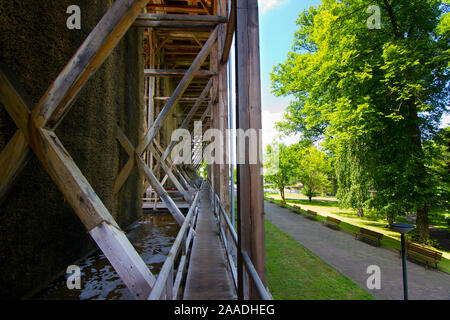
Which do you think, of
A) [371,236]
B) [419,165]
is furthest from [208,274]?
[419,165]

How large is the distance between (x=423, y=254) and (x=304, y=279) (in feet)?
16.6

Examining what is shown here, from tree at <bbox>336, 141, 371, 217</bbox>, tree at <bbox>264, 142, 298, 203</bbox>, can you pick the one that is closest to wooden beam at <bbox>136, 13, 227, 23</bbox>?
tree at <bbox>336, 141, 371, 217</bbox>

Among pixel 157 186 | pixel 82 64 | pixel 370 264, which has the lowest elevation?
pixel 370 264

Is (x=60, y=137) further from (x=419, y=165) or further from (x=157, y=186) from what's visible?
(x=419, y=165)

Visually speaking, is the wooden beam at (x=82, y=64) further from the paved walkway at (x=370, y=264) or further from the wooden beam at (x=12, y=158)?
the paved walkway at (x=370, y=264)

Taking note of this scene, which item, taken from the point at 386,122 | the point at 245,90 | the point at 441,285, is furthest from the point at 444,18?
the point at 245,90

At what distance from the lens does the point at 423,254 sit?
820 cm

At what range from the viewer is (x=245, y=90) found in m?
2.16

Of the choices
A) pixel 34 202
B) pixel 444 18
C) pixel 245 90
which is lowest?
pixel 34 202

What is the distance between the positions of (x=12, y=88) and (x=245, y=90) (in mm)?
2673

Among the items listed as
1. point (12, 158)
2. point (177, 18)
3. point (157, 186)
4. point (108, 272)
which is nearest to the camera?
point (12, 158)

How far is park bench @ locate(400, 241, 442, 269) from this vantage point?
7551 millimetres

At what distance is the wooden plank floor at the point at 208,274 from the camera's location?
10.0 ft

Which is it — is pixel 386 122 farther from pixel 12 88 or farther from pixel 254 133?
pixel 12 88
